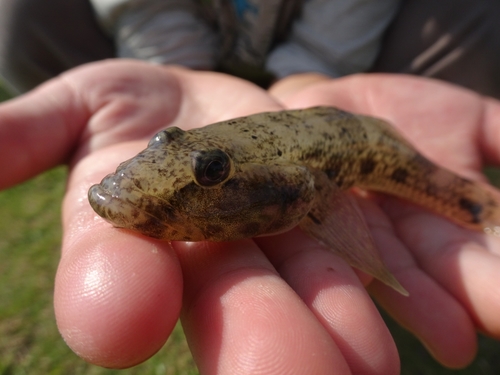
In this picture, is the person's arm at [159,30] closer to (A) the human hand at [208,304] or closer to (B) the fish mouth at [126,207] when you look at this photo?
(A) the human hand at [208,304]

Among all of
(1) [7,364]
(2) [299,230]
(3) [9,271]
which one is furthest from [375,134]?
(3) [9,271]

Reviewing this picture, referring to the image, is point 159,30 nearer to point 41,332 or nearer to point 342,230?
point 41,332

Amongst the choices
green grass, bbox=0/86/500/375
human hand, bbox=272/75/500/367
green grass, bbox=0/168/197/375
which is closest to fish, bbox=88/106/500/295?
human hand, bbox=272/75/500/367

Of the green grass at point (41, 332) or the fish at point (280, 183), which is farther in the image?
the green grass at point (41, 332)

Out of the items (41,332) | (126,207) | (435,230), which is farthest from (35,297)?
(435,230)

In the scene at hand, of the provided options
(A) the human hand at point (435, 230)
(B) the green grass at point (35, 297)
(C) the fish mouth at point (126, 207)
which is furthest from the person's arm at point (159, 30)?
(C) the fish mouth at point (126, 207)

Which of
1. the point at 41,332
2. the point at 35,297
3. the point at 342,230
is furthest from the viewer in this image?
the point at 35,297

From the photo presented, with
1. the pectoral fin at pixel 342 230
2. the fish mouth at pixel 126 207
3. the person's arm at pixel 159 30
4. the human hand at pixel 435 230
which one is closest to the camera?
the fish mouth at pixel 126 207

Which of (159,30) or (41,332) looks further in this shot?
(159,30)
